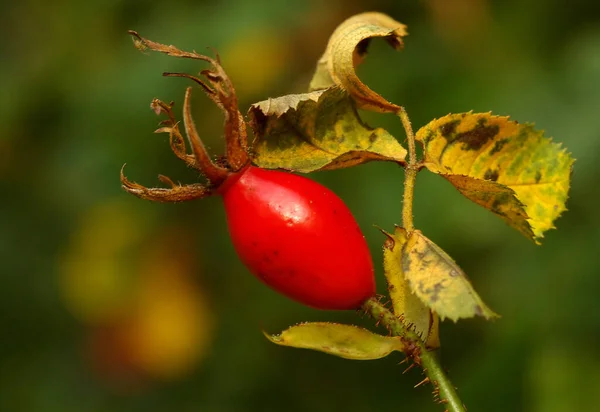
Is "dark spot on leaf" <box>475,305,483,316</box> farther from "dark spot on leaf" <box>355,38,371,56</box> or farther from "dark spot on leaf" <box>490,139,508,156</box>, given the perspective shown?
"dark spot on leaf" <box>355,38,371,56</box>

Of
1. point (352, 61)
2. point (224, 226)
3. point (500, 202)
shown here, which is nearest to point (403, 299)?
point (500, 202)

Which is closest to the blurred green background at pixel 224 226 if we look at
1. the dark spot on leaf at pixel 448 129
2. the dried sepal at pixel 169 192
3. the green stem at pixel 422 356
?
the green stem at pixel 422 356

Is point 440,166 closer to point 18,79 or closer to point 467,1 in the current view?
point 467,1

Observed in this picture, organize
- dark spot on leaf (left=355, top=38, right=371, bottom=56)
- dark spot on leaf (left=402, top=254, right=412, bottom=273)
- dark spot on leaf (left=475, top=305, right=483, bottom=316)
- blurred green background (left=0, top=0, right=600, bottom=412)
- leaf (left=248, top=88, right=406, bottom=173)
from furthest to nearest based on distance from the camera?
blurred green background (left=0, top=0, right=600, bottom=412)
dark spot on leaf (left=355, top=38, right=371, bottom=56)
leaf (left=248, top=88, right=406, bottom=173)
dark spot on leaf (left=402, top=254, right=412, bottom=273)
dark spot on leaf (left=475, top=305, right=483, bottom=316)

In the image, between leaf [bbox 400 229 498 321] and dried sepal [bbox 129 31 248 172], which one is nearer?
leaf [bbox 400 229 498 321]

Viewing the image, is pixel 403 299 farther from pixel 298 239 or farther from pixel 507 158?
pixel 507 158

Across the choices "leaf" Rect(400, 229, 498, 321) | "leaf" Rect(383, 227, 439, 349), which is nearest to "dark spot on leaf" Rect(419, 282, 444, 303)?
"leaf" Rect(400, 229, 498, 321)

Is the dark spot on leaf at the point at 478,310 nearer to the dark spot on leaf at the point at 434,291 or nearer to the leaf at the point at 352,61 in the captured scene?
the dark spot on leaf at the point at 434,291

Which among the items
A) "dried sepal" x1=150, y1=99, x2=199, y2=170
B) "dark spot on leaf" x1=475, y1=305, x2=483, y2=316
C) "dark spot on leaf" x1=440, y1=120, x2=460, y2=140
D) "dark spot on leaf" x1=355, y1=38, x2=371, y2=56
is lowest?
"dried sepal" x1=150, y1=99, x2=199, y2=170
